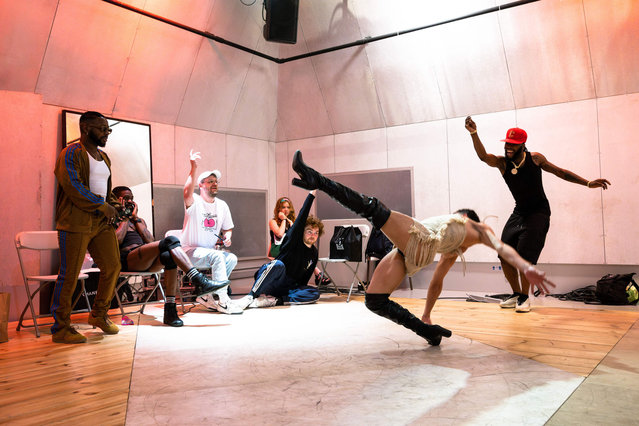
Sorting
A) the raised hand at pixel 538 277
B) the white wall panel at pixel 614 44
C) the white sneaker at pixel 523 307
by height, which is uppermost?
the white wall panel at pixel 614 44

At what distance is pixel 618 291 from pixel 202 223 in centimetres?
428

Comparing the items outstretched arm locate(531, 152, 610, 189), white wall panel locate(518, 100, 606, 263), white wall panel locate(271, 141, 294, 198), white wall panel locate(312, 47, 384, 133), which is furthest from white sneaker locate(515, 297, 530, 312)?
white wall panel locate(271, 141, 294, 198)

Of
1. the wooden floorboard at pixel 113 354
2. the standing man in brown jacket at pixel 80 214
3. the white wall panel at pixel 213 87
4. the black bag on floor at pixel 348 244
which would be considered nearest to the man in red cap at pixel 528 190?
the wooden floorboard at pixel 113 354

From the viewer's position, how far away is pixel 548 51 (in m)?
5.99

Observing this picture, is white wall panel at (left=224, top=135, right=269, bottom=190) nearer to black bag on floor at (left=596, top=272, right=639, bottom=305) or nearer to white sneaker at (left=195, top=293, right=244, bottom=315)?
white sneaker at (left=195, top=293, right=244, bottom=315)

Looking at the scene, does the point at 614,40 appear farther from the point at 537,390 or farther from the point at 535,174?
the point at 537,390

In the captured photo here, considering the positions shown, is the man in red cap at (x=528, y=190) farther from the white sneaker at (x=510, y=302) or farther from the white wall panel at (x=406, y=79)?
the white wall panel at (x=406, y=79)

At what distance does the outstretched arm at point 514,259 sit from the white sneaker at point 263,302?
2.85 m

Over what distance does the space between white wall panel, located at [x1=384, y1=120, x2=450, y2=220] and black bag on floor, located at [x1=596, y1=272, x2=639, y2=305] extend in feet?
7.15

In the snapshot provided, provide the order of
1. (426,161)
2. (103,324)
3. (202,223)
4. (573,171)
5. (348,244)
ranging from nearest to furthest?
(103,324)
(202,223)
(573,171)
(348,244)
(426,161)

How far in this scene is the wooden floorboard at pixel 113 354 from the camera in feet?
7.72

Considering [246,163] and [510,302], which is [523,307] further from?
[246,163]

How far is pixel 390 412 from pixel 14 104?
4685 mm

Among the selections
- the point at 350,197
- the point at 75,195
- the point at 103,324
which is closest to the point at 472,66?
the point at 350,197
